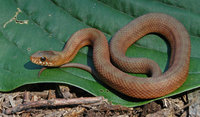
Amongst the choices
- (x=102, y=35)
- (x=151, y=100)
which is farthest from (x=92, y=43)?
(x=151, y=100)

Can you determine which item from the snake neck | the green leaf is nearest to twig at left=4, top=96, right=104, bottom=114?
the green leaf

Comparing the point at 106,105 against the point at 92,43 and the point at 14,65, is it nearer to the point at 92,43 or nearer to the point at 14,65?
the point at 92,43

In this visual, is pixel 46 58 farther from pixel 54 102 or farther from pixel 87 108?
pixel 87 108

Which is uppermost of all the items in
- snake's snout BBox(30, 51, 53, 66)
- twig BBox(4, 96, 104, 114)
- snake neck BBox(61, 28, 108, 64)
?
snake neck BBox(61, 28, 108, 64)

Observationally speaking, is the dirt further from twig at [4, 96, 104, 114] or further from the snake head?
the snake head

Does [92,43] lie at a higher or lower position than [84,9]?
lower

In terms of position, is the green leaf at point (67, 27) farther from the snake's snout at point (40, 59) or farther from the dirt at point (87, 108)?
the dirt at point (87, 108)
